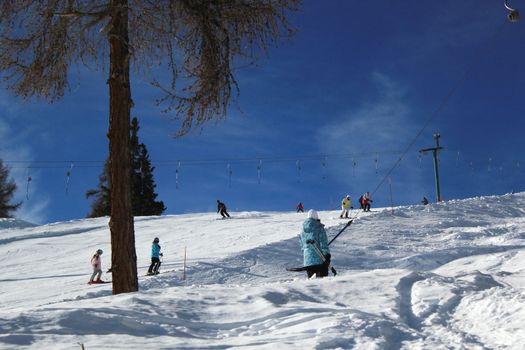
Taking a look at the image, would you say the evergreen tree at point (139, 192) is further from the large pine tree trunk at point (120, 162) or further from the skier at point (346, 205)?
the large pine tree trunk at point (120, 162)

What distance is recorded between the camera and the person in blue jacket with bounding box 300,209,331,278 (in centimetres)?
1012

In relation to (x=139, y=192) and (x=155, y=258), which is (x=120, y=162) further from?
(x=139, y=192)

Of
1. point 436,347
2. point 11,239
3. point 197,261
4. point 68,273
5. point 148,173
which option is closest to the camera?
point 436,347

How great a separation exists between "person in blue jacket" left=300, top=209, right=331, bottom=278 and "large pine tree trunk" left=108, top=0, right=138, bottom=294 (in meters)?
3.18

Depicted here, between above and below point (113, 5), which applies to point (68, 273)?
below

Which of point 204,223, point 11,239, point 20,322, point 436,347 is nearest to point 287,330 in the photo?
point 436,347

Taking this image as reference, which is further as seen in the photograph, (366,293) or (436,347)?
(366,293)

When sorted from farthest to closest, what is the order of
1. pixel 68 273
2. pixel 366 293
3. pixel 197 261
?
pixel 68 273 < pixel 197 261 < pixel 366 293

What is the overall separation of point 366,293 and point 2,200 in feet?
184

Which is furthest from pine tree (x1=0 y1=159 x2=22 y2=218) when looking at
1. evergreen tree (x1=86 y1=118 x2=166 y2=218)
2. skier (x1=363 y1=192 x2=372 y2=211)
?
skier (x1=363 y1=192 x2=372 y2=211)

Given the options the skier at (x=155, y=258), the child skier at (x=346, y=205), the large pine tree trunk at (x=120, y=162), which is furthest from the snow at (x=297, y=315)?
the child skier at (x=346, y=205)

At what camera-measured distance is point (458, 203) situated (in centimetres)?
3288

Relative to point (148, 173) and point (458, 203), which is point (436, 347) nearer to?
point (458, 203)

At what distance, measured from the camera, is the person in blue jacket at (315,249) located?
33.2ft
